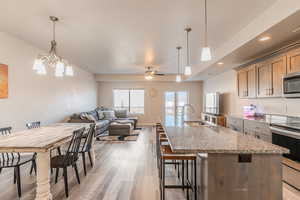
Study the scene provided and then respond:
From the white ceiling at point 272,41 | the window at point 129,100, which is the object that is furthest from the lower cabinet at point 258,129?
the window at point 129,100

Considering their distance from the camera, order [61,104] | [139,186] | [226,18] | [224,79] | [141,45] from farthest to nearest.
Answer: [224,79], [61,104], [141,45], [226,18], [139,186]

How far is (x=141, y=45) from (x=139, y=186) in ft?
10.8

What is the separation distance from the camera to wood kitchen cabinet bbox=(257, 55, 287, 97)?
3.16 meters

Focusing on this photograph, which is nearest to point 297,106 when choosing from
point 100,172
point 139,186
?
point 139,186

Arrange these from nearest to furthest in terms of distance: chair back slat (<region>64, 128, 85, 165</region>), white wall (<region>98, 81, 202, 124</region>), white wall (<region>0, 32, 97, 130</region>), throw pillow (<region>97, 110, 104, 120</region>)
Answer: chair back slat (<region>64, 128, 85, 165</region>) < white wall (<region>0, 32, 97, 130</region>) < throw pillow (<region>97, 110, 104, 120</region>) < white wall (<region>98, 81, 202, 124</region>)

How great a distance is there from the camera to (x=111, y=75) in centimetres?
905

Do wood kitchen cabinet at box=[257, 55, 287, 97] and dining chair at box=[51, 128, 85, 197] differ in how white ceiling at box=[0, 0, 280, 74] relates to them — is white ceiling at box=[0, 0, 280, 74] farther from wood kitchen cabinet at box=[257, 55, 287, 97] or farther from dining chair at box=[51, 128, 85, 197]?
dining chair at box=[51, 128, 85, 197]

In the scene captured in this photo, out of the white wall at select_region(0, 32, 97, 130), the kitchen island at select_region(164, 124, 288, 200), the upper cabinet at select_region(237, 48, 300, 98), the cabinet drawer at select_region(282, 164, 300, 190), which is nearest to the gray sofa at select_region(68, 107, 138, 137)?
the white wall at select_region(0, 32, 97, 130)

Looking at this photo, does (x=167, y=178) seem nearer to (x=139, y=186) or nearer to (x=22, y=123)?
(x=139, y=186)

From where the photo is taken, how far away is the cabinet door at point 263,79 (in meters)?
3.54

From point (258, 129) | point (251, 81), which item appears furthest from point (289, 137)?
point (251, 81)

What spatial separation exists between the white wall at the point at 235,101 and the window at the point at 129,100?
148 inches

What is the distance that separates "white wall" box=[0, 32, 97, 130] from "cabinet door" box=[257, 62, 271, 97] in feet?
18.7

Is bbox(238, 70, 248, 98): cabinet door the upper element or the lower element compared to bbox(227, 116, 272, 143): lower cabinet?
upper
